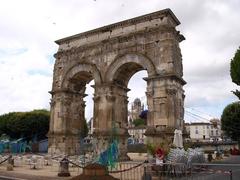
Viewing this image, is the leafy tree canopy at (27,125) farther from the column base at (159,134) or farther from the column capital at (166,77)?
the column base at (159,134)

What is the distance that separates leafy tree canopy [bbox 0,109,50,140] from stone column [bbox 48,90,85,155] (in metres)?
21.6

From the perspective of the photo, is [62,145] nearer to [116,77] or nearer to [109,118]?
[109,118]

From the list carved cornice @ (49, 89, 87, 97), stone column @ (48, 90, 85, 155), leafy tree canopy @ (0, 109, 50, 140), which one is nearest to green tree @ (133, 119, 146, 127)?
leafy tree canopy @ (0, 109, 50, 140)

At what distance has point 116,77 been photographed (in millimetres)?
23641

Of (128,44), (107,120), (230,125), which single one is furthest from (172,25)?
(230,125)

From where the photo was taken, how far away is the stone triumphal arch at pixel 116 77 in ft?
68.4

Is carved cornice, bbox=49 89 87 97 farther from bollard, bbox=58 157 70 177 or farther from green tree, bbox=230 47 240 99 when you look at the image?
green tree, bbox=230 47 240 99

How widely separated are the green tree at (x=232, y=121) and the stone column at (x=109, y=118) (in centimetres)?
2201

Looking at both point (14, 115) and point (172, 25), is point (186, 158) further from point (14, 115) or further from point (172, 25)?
point (14, 115)

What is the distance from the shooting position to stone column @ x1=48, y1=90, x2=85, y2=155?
1001 inches

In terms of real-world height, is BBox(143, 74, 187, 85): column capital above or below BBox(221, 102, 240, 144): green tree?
above

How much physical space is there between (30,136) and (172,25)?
32.2m

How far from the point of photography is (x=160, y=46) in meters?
21.8

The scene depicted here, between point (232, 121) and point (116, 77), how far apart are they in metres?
23.5
